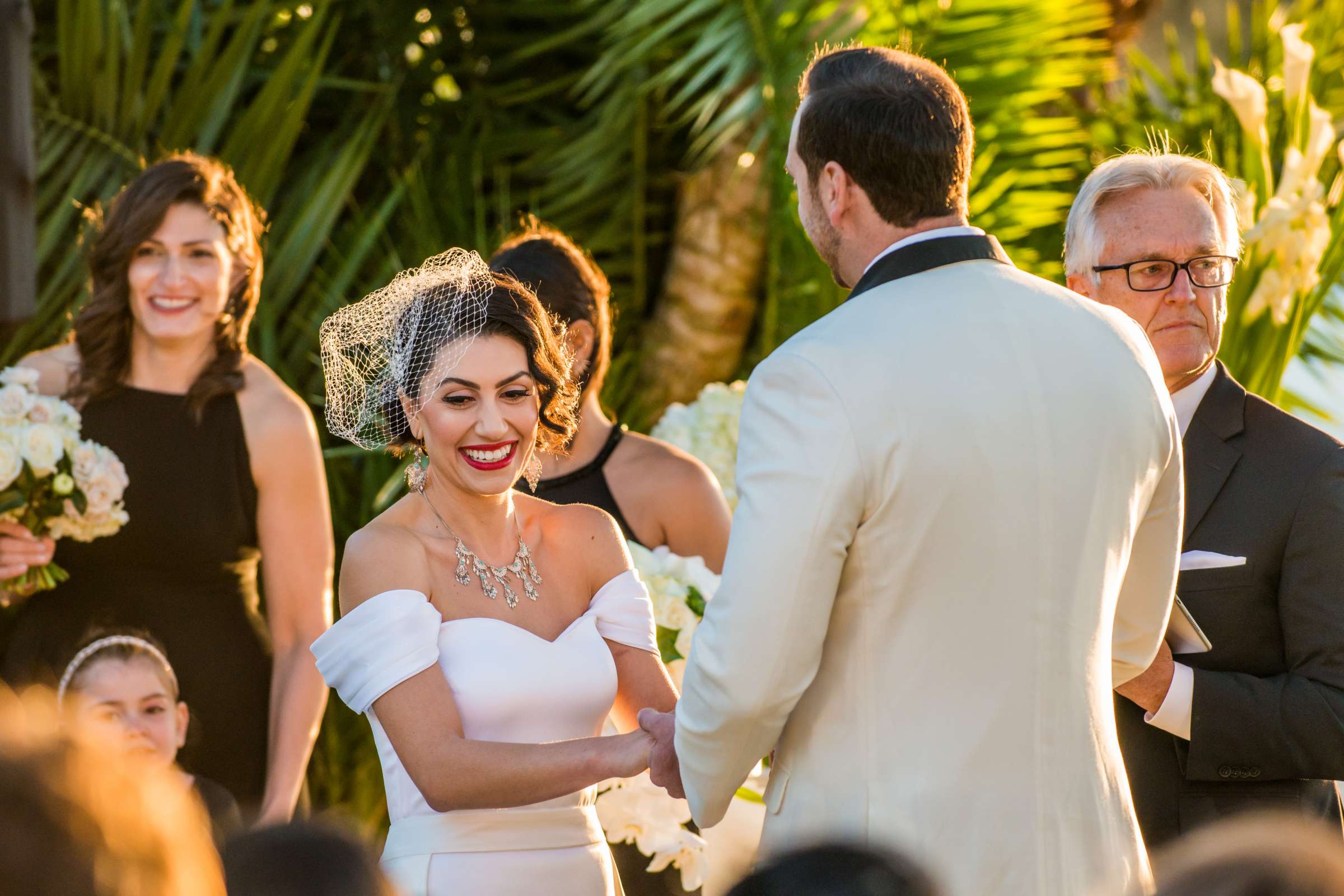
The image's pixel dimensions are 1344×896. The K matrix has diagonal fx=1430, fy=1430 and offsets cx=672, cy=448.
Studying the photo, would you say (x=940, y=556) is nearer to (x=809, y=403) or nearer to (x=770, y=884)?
(x=809, y=403)

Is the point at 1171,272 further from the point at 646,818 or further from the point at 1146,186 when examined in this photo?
the point at 646,818

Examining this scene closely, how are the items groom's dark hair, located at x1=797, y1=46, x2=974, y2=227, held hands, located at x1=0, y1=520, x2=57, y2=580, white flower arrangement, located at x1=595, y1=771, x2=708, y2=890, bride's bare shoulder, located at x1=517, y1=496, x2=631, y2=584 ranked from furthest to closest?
held hands, located at x1=0, y1=520, x2=57, y2=580, white flower arrangement, located at x1=595, y1=771, x2=708, y2=890, bride's bare shoulder, located at x1=517, y1=496, x2=631, y2=584, groom's dark hair, located at x1=797, y1=46, x2=974, y2=227

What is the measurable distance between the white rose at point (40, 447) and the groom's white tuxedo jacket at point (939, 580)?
198 centimetres

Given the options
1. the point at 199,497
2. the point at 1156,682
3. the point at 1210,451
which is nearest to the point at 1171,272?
the point at 1210,451

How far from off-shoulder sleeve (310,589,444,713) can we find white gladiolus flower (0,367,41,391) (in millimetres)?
1473

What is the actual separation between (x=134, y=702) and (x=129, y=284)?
3.56 ft

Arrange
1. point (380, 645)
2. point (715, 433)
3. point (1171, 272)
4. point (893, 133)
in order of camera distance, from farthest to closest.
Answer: point (715, 433)
point (1171, 272)
point (380, 645)
point (893, 133)

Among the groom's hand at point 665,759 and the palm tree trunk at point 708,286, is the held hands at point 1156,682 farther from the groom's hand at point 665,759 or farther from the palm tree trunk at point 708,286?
the palm tree trunk at point 708,286

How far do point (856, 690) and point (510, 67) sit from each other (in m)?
6.12

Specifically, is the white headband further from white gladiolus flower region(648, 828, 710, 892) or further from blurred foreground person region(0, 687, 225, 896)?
blurred foreground person region(0, 687, 225, 896)

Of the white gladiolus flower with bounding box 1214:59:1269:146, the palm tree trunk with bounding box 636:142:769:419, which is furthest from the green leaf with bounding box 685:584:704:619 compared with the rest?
the palm tree trunk with bounding box 636:142:769:419

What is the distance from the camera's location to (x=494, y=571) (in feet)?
8.85

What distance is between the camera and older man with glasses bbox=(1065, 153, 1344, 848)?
8.48 ft

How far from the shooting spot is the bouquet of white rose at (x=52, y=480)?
3.39 m
